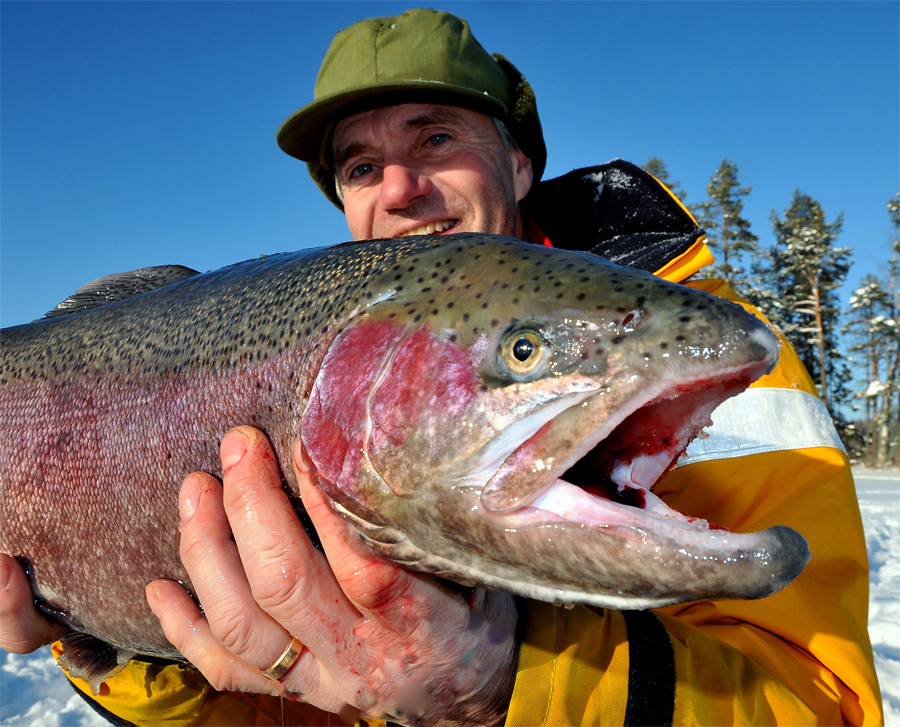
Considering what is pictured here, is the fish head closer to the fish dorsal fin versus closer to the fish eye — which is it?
the fish eye

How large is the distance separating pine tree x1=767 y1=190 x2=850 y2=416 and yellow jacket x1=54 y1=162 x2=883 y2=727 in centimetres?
3262

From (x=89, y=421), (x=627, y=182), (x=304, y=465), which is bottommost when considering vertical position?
(x=304, y=465)

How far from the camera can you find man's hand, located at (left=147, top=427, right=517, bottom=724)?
1.58 meters

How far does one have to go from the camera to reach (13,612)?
7.60 ft

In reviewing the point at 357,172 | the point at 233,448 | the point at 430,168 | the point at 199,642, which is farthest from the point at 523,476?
the point at 357,172

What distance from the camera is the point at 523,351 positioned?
130cm

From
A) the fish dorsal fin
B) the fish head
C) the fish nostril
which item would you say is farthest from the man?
the fish dorsal fin

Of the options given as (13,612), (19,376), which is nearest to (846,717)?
(13,612)

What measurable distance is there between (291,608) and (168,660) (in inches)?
55.5

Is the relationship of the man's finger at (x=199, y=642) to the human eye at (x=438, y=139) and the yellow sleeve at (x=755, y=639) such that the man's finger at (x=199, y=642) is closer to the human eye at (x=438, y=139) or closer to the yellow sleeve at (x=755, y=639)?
the yellow sleeve at (x=755, y=639)

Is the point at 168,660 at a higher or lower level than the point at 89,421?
lower

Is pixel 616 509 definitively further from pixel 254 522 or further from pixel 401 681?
pixel 254 522

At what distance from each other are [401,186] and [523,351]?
2249 millimetres

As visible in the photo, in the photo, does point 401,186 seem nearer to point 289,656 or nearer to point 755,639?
point 289,656
